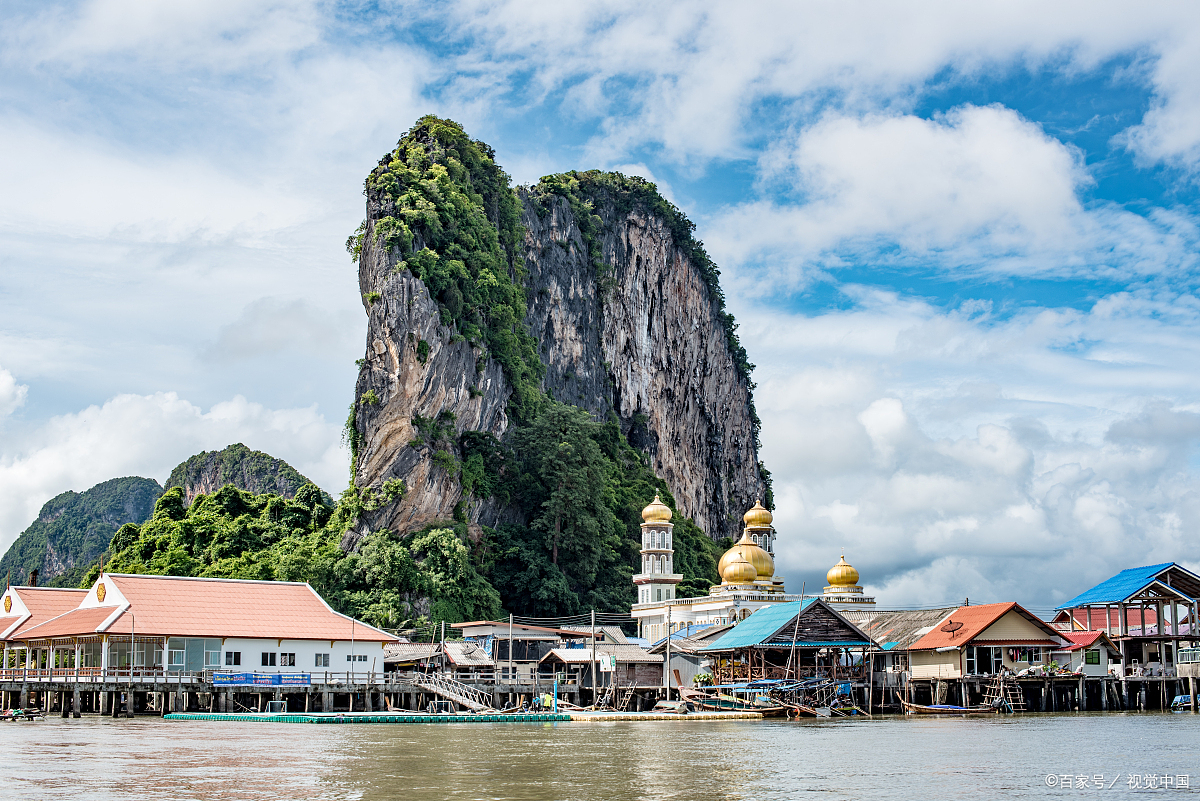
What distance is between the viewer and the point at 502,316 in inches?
3014

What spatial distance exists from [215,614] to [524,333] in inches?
1572

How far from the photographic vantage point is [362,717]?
41094 mm

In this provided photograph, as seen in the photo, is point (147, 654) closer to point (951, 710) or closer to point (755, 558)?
point (951, 710)

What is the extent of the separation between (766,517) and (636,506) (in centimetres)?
974

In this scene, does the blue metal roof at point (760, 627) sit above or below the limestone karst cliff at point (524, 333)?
below

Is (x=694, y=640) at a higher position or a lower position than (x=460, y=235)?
lower

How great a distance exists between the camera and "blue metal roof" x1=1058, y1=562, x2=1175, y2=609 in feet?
165

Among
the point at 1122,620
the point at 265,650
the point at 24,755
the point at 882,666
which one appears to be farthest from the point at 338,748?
the point at 1122,620

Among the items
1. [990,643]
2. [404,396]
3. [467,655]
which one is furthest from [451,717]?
[404,396]

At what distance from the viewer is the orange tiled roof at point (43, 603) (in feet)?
169

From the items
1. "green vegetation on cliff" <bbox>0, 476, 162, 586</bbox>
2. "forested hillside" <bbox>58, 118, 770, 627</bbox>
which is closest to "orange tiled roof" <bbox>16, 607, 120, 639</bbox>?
"forested hillside" <bbox>58, 118, 770, 627</bbox>

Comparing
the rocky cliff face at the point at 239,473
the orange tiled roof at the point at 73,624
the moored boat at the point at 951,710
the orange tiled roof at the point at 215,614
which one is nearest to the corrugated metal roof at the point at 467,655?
the orange tiled roof at the point at 215,614

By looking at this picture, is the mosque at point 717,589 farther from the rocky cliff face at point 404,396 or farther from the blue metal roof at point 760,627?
the rocky cliff face at point 404,396

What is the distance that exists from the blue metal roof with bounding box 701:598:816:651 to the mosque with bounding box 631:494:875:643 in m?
7.96
